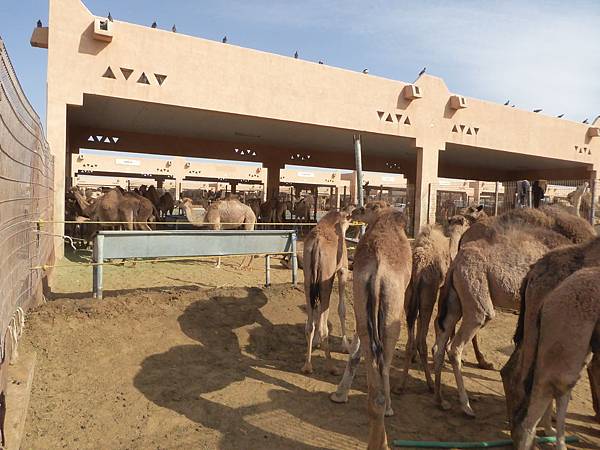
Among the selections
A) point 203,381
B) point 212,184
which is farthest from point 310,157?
point 212,184

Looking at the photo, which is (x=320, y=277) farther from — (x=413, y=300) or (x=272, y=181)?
(x=272, y=181)

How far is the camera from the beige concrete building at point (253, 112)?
32.4 feet

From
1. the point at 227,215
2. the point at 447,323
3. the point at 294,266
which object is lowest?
the point at 447,323

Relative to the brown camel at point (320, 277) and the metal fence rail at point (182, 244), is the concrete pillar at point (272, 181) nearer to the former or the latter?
the metal fence rail at point (182, 244)

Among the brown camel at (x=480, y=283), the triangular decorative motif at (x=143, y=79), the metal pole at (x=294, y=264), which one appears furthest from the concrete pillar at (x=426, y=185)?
the brown camel at (x=480, y=283)

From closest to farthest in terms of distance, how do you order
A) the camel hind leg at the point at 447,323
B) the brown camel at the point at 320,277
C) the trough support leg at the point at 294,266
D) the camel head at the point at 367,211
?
the camel hind leg at the point at 447,323
the brown camel at the point at 320,277
the camel head at the point at 367,211
the trough support leg at the point at 294,266

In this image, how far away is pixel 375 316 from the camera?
3.72 metres

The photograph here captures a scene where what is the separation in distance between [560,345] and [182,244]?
5415 millimetres

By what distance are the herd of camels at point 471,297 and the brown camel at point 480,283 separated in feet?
0.04

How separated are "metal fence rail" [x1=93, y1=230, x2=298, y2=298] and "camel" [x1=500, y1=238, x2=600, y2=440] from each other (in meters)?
4.22

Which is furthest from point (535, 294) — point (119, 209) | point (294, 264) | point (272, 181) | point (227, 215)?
point (272, 181)

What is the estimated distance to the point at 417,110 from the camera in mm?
14906

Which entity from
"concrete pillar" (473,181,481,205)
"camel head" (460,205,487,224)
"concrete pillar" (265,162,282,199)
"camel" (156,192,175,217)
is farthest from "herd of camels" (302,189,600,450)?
"concrete pillar" (473,181,481,205)

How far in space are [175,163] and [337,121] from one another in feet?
64.5
